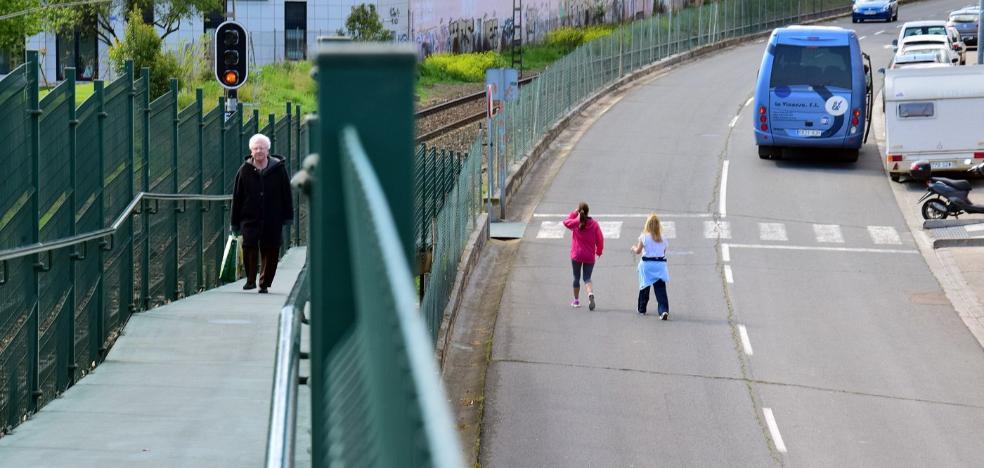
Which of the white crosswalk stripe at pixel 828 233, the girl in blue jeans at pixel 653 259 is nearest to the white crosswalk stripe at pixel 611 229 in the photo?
the white crosswalk stripe at pixel 828 233

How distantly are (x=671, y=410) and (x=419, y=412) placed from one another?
16393 mm

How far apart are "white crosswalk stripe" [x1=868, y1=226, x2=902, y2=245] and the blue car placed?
5423 cm

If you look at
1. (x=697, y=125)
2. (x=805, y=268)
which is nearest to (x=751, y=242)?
(x=805, y=268)

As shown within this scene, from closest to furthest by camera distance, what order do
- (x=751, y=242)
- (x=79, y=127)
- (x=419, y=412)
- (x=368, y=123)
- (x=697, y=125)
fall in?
1. (x=419, y=412)
2. (x=368, y=123)
3. (x=79, y=127)
4. (x=751, y=242)
5. (x=697, y=125)

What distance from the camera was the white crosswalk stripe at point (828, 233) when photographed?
2922 cm

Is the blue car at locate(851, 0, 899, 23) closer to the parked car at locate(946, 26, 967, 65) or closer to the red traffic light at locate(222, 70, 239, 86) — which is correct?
the parked car at locate(946, 26, 967, 65)

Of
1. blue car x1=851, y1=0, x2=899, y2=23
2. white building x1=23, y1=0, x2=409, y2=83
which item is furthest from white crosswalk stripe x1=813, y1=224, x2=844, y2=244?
blue car x1=851, y1=0, x2=899, y2=23

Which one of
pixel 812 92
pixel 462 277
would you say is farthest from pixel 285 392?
pixel 812 92

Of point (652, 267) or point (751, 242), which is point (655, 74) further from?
point (652, 267)

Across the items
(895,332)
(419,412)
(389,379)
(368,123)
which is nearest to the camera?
(419,412)

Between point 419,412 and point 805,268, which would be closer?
point 419,412

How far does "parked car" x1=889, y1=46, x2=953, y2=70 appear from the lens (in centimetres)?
5191

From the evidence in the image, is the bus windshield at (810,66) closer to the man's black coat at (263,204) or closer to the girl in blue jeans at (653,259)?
the girl in blue jeans at (653,259)

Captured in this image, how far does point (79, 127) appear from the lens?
38.5 ft
